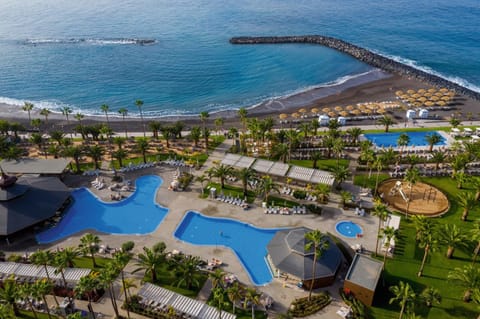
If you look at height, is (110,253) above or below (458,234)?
below

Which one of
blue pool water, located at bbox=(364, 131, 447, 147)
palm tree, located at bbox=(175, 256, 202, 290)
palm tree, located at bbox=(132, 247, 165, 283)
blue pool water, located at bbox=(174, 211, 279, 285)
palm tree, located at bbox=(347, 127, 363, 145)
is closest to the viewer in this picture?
palm tree, located at bbox=(175, 256, 202, 290)

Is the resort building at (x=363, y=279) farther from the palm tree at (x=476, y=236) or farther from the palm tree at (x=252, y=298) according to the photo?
the palm tree at (x=476, y=236)

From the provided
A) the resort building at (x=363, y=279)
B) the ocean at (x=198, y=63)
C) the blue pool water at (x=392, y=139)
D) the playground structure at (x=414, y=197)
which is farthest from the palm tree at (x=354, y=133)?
the ocean at (x=198, y=63)

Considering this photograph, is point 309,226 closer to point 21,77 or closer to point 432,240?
point 432,240

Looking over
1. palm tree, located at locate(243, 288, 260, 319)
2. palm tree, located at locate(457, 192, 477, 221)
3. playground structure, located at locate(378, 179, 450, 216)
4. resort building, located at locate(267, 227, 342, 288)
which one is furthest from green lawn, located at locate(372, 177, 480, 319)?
palm tree, located at locate(243, 288, 260, 319)

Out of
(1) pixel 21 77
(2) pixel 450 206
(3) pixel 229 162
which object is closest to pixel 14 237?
(3) pixel 229 162

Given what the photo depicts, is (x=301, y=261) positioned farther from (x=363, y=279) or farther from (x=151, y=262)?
(x=151, y=262)

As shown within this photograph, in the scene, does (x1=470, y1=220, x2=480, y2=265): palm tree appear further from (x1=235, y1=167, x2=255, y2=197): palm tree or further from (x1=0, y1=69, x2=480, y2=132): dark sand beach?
(x1=0, y1=69, x2=480, y2=132): dark sand beach
